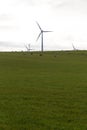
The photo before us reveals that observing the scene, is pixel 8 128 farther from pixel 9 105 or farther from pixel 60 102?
pixel 60 102

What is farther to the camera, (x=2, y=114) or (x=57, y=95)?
(x=57, y=95)

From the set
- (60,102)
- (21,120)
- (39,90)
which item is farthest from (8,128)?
(39,90)

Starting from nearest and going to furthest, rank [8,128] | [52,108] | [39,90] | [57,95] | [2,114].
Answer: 1. [8,128]
2. [2,114]
3. [52,108]
4. [57,95]
5. [39,90]

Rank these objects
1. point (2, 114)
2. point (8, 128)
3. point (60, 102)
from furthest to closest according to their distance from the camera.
Result: point (60, 102)
point (2, 114)
point (8, 128)

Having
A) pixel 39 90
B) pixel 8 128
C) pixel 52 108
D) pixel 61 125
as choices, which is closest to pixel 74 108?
pixel 52 108

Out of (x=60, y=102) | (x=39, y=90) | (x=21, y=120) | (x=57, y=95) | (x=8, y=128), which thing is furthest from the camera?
(x=39, y=90)

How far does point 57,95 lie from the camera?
27.6 metres

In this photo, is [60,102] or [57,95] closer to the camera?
[60,102]

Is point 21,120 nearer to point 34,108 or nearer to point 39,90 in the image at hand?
point 34,108

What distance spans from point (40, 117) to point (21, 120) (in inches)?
46.8

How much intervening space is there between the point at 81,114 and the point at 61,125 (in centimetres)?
298

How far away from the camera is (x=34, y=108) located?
2167 cm

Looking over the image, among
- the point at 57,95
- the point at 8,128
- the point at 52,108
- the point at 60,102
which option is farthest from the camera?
the point at 57,95

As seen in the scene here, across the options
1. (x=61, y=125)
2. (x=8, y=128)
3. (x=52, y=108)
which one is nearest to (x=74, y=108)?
(x=52, y=108)
